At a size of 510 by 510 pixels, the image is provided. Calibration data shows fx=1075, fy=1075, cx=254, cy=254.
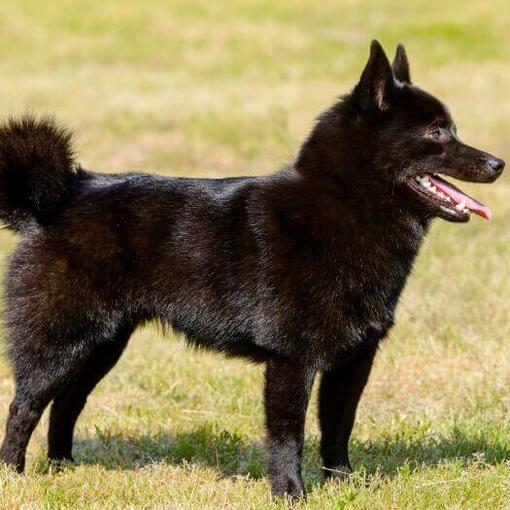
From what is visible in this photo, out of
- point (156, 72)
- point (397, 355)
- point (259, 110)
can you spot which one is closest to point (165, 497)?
point (397, 355)

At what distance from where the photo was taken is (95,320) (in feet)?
A: 15.4

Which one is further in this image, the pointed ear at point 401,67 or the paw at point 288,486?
the pointed ear at point 401,67

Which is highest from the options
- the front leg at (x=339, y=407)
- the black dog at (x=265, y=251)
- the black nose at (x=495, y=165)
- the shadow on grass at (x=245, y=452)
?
the black nose at (x=495, y=165)

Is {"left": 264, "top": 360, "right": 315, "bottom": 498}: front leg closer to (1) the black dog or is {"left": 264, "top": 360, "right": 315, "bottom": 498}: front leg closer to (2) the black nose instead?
(1) the black dog

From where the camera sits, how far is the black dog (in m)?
4.49

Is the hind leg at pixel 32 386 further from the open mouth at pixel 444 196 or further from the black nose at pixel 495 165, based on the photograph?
the black nose at pixel 495 165

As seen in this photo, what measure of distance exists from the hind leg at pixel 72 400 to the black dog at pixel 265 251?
10.8 inches

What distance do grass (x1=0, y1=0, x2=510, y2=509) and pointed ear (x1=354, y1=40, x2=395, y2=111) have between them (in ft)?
5.24

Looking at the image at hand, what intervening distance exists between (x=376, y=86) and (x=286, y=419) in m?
1.44

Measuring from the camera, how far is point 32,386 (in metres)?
4.79

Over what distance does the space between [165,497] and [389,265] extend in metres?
1.38

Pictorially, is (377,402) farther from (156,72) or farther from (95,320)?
(156,72)

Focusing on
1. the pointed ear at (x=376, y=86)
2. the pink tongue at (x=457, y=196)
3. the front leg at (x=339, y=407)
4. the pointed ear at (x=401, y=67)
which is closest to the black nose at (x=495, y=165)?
the pink tongue at (x=457, y=196)

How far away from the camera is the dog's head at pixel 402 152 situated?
4.47 meters
